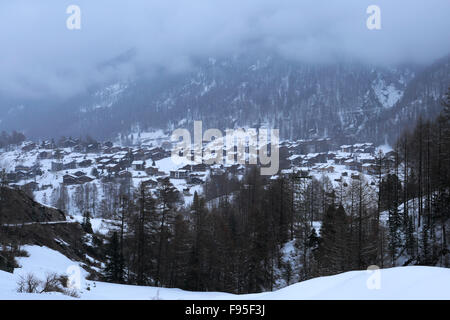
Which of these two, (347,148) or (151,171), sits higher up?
(347,148)

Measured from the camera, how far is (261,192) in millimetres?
39219

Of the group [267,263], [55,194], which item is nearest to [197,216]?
[267,263]

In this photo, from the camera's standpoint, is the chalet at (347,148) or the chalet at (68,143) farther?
the chalet at (68,143)

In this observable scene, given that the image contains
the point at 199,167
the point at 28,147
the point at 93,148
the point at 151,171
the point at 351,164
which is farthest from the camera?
the point at 93,148

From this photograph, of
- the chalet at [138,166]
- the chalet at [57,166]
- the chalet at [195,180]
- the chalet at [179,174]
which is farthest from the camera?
the chalet at [57,166]

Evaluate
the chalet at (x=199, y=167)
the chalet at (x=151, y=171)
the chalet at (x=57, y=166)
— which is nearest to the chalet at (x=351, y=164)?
the chalet at (x=199, y=167)

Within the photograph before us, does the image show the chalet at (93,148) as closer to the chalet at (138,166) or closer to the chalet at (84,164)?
the chalet at (84,164)

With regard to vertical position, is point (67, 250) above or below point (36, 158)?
below

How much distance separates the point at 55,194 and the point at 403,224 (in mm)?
98861

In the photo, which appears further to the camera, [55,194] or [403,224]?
[55,194]

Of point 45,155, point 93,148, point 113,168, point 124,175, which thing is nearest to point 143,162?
point 113,168

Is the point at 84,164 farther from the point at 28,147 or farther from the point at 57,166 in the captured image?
the point at 28,147
